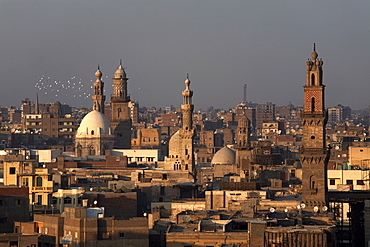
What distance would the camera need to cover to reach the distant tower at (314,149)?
68562 millimetres

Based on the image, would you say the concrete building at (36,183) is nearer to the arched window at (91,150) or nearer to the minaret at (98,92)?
the arched window at (91,150)

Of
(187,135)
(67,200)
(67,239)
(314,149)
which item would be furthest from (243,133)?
(67,239)

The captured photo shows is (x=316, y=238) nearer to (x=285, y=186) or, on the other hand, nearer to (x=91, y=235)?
(x=91, y=235)

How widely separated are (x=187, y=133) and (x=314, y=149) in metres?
34.0

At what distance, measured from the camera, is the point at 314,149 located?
226ft

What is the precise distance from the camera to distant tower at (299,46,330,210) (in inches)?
2699

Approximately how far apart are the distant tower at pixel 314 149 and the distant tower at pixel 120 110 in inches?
3121

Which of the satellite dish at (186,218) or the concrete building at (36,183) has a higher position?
the concrete building at (36,183)

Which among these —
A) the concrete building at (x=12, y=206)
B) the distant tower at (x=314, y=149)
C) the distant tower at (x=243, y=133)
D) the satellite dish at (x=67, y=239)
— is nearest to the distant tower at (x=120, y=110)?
the distant tower at (x=243, y=133)

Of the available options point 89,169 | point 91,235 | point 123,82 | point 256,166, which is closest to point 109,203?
point 91,235

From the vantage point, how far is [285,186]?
8562cm

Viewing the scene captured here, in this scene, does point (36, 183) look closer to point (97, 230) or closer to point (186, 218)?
point (186, 218)

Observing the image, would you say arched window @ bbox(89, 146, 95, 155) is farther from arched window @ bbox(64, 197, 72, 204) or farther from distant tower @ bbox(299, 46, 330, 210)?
distant tower @ bbox(299, 46, 330, 210)

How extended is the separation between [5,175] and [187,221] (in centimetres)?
2055
